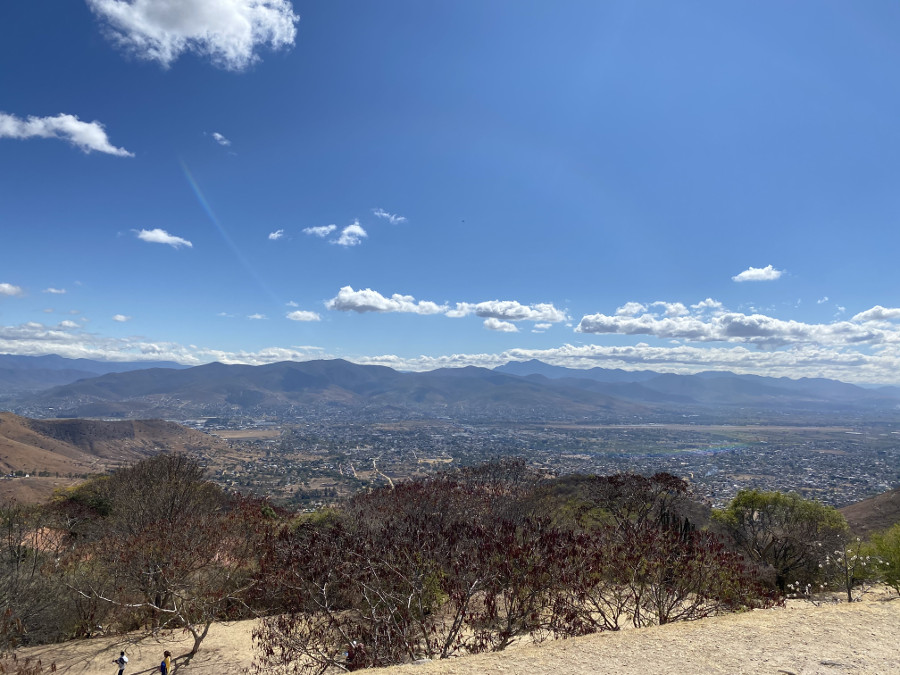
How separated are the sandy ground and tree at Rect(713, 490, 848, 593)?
26.3 ft

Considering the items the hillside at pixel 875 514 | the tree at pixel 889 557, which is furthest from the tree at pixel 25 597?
the hillside at pixel 875 514

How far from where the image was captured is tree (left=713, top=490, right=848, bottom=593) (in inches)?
717

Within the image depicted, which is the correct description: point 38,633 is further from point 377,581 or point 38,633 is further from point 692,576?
point 692,576

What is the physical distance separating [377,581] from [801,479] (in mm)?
93015

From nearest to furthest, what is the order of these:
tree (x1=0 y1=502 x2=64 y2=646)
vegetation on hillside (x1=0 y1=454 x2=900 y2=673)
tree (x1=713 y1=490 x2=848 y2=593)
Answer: vegetation on hillside (x1=0 y1=454 x2=900 y2=673) < tree (x1=0 y1=502 x2=64 y2=646) < tree (x1=713 y1=490 x2=848 y2=593)

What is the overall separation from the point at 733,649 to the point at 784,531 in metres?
14.4

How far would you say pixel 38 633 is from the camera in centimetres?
1314

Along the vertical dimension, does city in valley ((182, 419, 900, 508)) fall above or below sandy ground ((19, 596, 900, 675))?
below

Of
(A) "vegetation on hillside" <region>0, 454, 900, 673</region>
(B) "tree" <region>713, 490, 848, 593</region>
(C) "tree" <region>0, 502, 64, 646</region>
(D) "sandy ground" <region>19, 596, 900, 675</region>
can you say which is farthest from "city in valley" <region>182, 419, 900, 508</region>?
(C) "tree" <region>0, 502, 64, 646</region>

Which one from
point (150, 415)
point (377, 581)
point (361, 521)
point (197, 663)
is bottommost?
point (150, 415)

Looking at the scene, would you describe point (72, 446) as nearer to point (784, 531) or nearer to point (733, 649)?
point (784, 531)

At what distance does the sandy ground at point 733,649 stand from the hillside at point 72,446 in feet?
206

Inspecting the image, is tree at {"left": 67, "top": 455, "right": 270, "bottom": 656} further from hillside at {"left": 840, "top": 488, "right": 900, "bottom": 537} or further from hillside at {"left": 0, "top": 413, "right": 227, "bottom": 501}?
hillside at {"left": 0, "top": 413, "right": 227, "bottom": 501}

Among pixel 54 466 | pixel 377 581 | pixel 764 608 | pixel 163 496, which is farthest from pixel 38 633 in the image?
pixel 54 466
